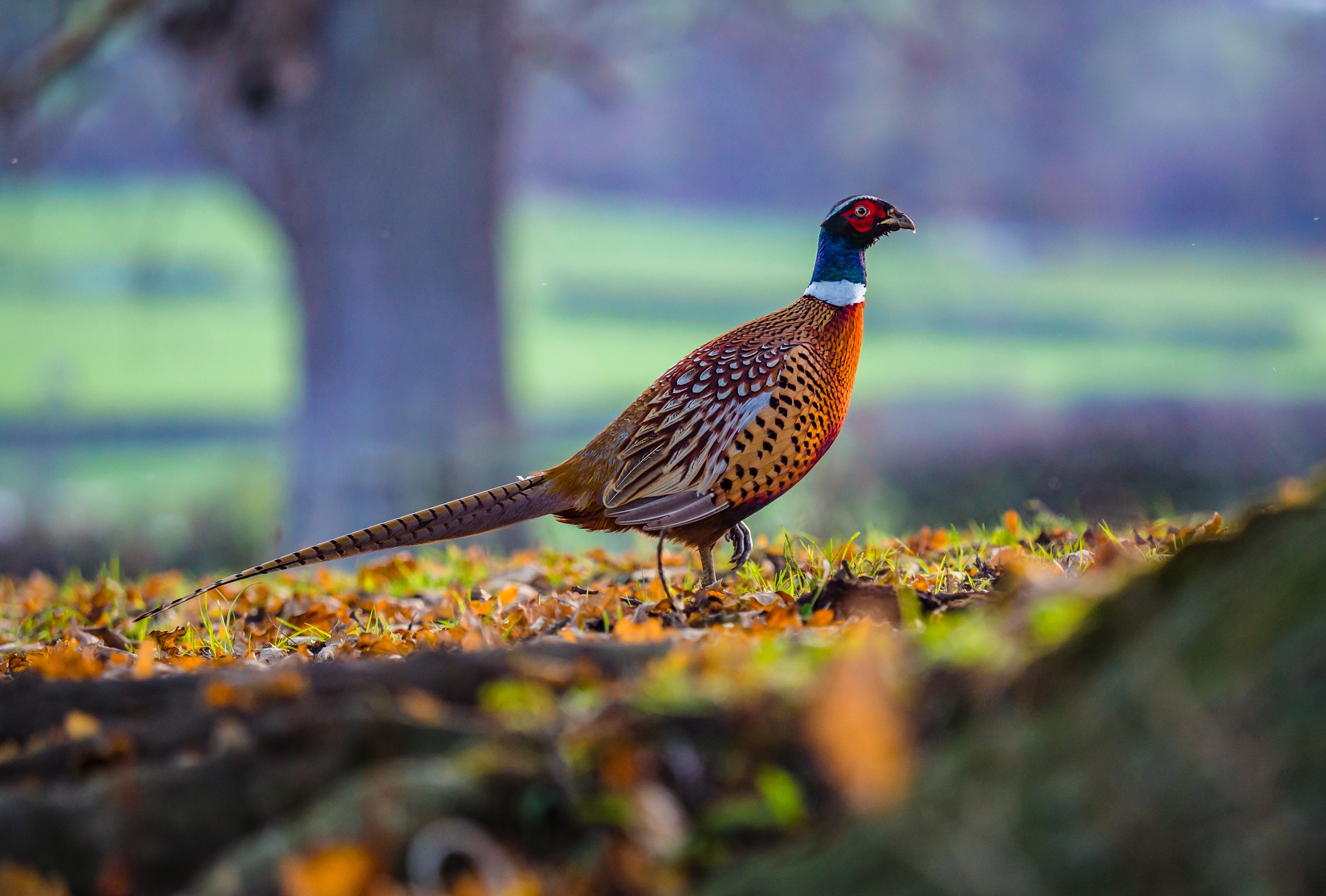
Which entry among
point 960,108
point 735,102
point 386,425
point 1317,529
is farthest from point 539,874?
point 735,102

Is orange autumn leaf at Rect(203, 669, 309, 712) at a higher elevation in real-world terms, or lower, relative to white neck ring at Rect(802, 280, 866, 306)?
lower

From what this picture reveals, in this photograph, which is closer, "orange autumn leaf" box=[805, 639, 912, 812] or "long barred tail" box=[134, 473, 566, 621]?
"orange autumn leaf" box=[805, 639, 912, 812]

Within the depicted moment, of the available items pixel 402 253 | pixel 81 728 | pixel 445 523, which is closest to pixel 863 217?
pixel 445 523

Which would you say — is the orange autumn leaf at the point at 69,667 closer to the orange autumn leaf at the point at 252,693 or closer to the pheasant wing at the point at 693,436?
the orange autumn leaf at the point at 252,693

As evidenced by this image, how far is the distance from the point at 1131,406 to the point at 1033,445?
2.30m

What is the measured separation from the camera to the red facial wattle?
16.0 feet

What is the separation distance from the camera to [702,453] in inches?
170

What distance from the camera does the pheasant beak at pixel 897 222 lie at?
16.0 feet

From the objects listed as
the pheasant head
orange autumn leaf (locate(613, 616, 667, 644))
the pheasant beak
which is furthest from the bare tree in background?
orange autumn leaf (locate(613, 616, 667, 644))

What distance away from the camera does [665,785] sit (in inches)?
80.0

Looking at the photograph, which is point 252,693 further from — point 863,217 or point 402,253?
point 402,253

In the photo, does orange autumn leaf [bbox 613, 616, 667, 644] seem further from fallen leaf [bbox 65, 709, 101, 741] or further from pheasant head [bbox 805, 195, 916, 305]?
pheasant head [bbox 805, 195, 916, 305]

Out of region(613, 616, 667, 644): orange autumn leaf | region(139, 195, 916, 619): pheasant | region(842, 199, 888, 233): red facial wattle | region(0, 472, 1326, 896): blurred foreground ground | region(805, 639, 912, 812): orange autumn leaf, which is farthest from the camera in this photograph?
region(842, 199, 888, 233): red facial wattle

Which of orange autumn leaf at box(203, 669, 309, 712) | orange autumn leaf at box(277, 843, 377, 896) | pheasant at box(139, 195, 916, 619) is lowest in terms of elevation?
orange autumn leaf at box(277, 843, 377, 896)
